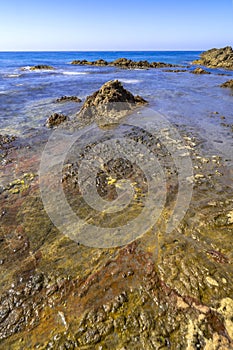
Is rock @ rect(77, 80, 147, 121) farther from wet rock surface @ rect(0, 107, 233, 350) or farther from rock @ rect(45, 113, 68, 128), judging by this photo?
wet rock surface @ rect(0, 107, 233, 350)

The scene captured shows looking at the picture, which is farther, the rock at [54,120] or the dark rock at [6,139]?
the rock at [54,120]

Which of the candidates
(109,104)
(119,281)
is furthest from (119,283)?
(109,104)

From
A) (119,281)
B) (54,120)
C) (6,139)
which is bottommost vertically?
(119,281)

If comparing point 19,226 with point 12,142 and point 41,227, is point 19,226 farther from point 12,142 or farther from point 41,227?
point 12,142

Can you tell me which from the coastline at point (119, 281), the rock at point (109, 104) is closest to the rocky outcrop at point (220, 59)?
the rock at point (109, 104)

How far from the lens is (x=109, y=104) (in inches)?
484

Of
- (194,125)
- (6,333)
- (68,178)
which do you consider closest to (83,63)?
(194,125)

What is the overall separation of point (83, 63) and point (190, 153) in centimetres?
6045

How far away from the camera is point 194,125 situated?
33.4 ft

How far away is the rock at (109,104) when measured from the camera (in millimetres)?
11789

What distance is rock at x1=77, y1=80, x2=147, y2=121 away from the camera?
11789 millimetres

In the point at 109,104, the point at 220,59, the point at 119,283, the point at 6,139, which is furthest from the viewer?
the point at 220,59

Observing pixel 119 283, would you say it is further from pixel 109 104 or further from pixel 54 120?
pixel 109 104

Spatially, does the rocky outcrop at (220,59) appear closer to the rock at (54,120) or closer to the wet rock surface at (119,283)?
the rock at (54,120)
